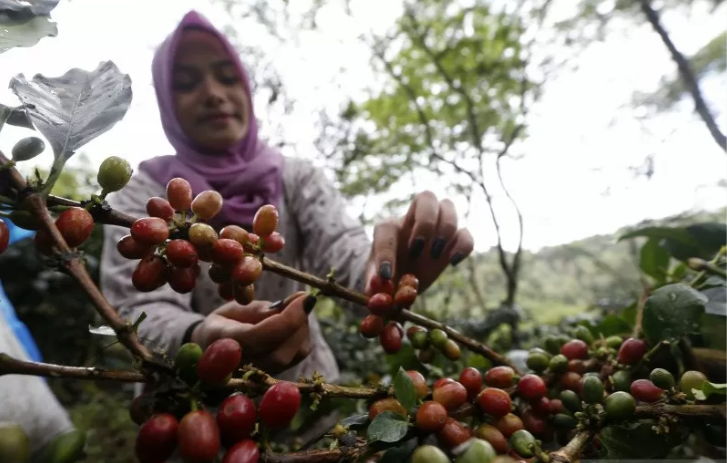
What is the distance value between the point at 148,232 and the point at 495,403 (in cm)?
42

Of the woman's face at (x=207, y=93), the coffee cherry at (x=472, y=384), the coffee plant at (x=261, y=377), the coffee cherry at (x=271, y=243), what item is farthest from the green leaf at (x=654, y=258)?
the woman's face at (x=207, y=93)

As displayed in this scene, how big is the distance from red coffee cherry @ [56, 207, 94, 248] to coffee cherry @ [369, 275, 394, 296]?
0.41m

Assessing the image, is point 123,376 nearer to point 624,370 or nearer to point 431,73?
point 624,370

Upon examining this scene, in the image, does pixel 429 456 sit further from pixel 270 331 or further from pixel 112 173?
pixel 112 173

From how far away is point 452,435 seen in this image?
417 mm

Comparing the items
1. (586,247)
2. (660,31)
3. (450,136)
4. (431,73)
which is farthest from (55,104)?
(586,247)

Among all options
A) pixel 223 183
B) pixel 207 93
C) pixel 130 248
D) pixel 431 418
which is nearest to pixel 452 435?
pixel 431 418

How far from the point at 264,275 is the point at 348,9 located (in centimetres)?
412

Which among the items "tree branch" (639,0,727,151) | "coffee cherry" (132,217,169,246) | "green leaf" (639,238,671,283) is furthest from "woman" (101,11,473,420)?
"tree branch" (639,0,727,151)

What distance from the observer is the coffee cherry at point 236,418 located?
0.36m

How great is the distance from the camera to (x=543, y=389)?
0.57 metres

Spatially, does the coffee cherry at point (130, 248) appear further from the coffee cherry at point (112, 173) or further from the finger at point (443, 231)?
the finger at point (443, 231)

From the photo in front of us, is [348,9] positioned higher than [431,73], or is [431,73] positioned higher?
[348,9]

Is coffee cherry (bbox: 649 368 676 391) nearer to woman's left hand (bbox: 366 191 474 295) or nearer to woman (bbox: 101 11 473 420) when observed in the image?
woman's left hand (bbox: 366 191 474 295)
